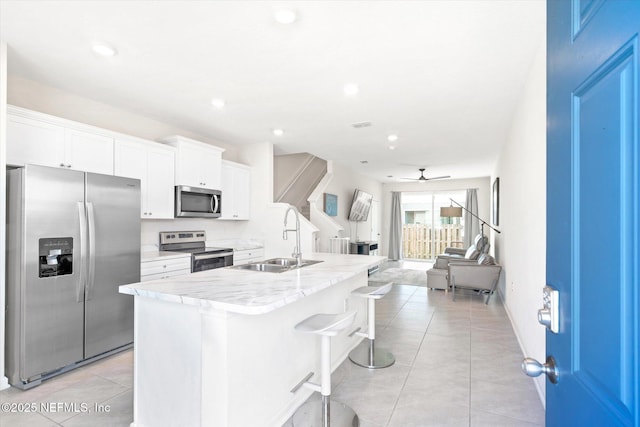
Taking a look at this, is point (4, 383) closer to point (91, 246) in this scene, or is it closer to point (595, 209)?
point (91, 246)

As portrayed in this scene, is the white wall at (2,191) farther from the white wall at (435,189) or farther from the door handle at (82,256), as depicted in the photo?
the white wall at (435,189)

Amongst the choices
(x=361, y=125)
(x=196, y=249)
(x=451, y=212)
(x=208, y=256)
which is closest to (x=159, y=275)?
(x=208, y=256)

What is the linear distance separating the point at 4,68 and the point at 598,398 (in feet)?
12.2

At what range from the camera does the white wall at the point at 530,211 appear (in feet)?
7.66

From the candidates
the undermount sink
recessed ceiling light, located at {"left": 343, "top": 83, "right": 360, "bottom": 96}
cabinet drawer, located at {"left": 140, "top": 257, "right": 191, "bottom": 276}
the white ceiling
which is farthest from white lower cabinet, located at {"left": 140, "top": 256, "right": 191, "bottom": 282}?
recessed ceiling light, located at {"left": 343, "top": 83, "right": 360, "bottom": 96}

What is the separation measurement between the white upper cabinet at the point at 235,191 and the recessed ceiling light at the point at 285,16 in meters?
3.00

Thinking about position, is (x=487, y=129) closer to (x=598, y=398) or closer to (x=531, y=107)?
(x=531, y=107)

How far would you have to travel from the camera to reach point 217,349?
164cm

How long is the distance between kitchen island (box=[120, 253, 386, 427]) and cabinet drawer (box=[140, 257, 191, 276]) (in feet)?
5.18

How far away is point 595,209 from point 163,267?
12.5ft

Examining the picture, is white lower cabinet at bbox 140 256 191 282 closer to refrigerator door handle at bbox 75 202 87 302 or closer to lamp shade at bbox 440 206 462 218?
refrigerator door handle at bbox 75 202 87 302

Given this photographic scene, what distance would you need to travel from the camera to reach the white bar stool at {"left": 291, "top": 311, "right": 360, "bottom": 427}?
185 centimetres

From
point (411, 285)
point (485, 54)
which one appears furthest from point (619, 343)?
point (411, 285)

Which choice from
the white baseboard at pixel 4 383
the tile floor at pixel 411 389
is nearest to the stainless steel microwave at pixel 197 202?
the tile floor at pixel 411 389
